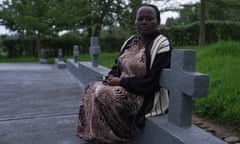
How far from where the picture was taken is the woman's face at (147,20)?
1.92 metres

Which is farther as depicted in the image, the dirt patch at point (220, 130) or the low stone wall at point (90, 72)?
the low stone wall at point (90, 72)

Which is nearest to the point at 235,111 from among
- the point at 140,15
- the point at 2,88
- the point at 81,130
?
the point at 140,15

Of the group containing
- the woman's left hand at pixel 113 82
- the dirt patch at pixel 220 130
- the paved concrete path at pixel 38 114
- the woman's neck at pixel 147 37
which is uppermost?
the woman's neck at pixel 147 37

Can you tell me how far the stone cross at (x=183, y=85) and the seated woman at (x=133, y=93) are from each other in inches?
4.9

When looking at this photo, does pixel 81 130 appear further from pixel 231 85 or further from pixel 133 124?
pixel 231 85

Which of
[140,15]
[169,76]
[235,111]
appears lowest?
[235,111]

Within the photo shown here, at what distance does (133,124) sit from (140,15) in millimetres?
778

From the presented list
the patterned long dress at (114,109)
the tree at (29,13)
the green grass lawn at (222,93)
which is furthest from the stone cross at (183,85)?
the tree at (29,13)

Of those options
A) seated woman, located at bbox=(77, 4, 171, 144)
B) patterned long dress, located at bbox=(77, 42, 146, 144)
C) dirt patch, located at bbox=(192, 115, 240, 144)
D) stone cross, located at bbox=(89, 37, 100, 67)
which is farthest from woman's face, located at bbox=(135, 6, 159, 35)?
stone cross, located at bbox=(89, 37, 100, 67)

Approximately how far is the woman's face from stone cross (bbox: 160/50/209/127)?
0.37 metres

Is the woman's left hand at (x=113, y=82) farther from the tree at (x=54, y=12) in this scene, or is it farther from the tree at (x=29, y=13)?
the tree at (x=29, y=13)

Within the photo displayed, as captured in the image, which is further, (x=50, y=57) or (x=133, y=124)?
(x=50, y=57)

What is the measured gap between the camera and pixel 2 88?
4.73m

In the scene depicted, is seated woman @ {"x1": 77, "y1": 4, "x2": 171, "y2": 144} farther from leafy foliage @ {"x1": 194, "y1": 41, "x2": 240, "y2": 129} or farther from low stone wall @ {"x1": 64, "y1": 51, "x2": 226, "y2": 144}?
leafy foliage @ {"x1": 194, "y1": 41, "x2": 240, "y2": 129}
